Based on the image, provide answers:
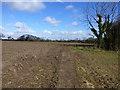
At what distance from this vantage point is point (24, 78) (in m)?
4.45

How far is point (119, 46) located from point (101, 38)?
14.8 feet

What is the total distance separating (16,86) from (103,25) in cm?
1897

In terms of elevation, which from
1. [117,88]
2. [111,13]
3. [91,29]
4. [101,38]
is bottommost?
[117,88]

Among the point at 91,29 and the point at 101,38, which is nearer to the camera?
the point at 101,38

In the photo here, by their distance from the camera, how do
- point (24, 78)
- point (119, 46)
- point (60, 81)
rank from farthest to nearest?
1. point (119, 46)
2. point (24, 78)
3. point (60, 81)

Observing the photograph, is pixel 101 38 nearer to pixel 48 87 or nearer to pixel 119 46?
pixel 119 46

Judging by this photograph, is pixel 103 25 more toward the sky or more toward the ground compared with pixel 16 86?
more toward the sky

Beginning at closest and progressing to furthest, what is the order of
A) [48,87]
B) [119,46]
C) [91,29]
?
1. [48,87]
2. [119,46]
3. [91,29]

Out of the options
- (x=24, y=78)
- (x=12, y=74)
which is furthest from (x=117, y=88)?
(x=12, y=74)

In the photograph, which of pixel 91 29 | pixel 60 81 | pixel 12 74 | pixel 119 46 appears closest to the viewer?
pixel 60 81

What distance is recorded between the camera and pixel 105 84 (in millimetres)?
4473

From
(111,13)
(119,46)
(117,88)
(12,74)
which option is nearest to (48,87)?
(12,74)

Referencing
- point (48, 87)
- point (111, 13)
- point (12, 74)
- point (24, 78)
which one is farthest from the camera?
point (111, 13)

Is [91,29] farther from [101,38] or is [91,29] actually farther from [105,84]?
[105,84]
